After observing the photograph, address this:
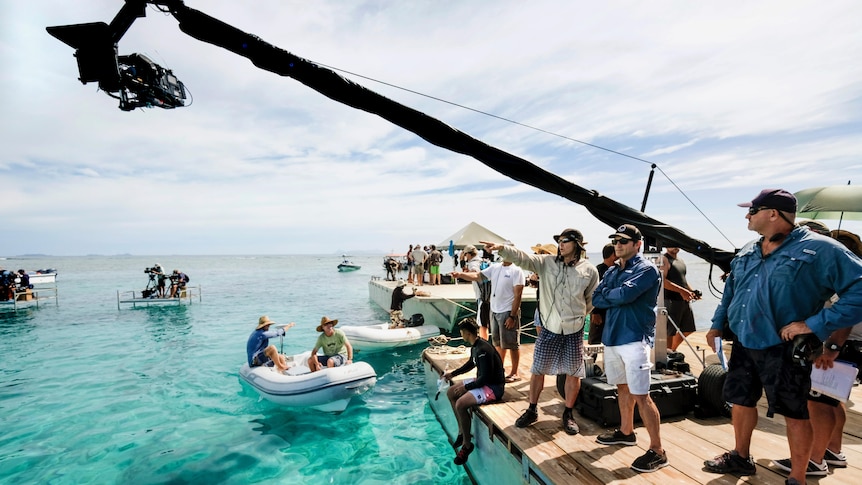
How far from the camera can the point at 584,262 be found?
4395 mm

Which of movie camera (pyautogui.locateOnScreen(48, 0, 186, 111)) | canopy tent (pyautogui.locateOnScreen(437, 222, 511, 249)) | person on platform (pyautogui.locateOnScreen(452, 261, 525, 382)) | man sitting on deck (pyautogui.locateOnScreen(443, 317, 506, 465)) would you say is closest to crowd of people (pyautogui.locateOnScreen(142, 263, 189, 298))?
canopy tent (pyautogui.locateOnScreen(437, 222, 511, 249))

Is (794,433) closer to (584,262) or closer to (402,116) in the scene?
(584,262)

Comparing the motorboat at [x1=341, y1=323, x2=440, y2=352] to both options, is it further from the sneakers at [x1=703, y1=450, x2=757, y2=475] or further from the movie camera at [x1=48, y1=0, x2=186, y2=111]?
the sneakers at [x1=703, y1=450, x2=757, y2=475]

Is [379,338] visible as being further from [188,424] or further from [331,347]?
[188,424]

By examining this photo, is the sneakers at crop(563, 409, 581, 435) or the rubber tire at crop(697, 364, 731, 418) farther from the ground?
the rubber tire at crop(697, 364, 731, 418)

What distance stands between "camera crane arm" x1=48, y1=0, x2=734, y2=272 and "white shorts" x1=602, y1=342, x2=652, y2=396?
1463 millimetres

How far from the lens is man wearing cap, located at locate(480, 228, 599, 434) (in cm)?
427

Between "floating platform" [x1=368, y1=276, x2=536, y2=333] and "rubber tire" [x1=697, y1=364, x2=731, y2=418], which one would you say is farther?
"floating platform" [x1=368, y1=276, x2=536, y2=333]

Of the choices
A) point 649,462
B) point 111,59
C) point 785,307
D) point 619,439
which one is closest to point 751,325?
point 785,307

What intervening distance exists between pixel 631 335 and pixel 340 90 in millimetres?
3661

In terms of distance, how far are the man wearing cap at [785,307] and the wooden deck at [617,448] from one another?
65 cm

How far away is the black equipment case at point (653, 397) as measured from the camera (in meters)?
4.20

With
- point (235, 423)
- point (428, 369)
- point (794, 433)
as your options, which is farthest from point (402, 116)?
point (235, 423)

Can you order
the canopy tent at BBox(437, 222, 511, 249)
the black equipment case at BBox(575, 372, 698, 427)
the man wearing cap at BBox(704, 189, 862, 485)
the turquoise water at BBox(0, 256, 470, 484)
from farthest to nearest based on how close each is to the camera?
the canopy tent at BBox(437, 222, 511, 249) → the turquoise water at BBox(0, 256, 470, 484) → the black equipment case at BBox(575, 372, 698, 427) → the man wearing cap at BBox(704, 189, 862, 485)
